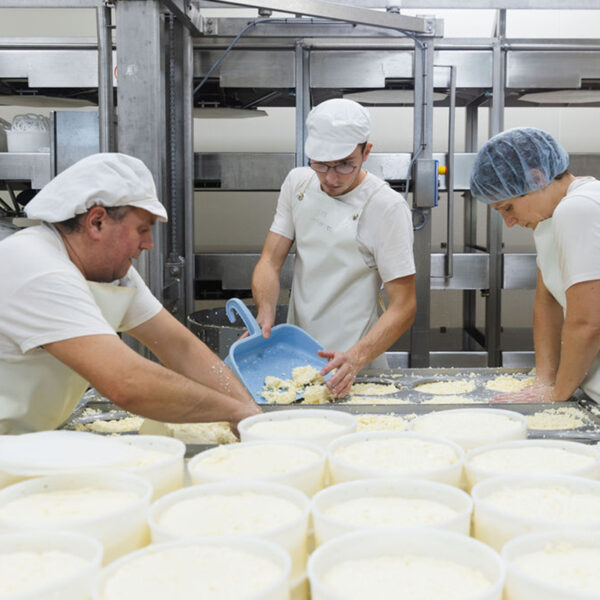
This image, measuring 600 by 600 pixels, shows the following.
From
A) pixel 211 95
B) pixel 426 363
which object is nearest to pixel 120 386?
pixel 426 363

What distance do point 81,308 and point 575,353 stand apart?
49.9 inches

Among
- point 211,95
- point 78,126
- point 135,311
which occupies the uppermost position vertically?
point 211,95

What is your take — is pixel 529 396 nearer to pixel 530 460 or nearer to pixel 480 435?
pixel 480 435

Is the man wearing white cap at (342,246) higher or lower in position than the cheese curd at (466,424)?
higher

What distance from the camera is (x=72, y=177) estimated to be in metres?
1.50

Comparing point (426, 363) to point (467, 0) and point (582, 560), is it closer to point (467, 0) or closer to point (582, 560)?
point (467, 0)

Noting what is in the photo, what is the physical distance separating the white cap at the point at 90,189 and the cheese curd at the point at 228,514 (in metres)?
0.81

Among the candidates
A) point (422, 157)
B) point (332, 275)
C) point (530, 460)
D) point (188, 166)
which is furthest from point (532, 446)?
point (188, 166)

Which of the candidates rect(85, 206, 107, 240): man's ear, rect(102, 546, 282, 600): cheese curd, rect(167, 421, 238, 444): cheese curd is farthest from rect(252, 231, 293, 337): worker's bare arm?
rect(102, 546, 282, 600): cheese curd

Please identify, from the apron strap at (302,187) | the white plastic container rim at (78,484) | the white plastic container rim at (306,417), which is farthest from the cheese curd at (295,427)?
the apron strap at (302,187)

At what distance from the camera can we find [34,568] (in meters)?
0.75

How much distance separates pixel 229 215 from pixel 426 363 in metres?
2.81

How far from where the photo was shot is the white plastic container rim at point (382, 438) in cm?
96

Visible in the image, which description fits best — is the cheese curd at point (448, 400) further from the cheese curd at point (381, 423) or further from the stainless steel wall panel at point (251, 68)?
the stainless steel wall panel at point (251, 68)
